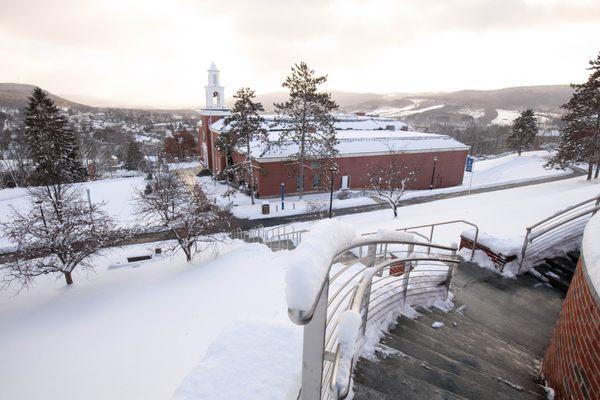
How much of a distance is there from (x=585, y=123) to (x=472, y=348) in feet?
106

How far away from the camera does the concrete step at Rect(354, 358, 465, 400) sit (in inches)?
122

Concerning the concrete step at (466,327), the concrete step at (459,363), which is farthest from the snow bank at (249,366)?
the concrete step at (466,327)

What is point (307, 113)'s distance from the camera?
80.6ft

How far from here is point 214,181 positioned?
34406 millimetres

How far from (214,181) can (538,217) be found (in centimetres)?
2839

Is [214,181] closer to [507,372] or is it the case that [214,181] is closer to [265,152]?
[265,152]

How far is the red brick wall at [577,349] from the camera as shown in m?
2.99

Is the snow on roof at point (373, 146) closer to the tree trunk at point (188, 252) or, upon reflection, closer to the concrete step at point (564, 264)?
the tree trunk at point (188, 252)

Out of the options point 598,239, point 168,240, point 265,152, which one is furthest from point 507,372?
point 265,152

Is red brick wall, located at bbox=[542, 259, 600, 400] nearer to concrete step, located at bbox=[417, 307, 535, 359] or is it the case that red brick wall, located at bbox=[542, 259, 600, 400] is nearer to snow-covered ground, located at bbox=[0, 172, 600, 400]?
concrete step, located at bbox=[417, 307, 535, 359]

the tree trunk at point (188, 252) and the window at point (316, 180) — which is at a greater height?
the window at point (316, 180)

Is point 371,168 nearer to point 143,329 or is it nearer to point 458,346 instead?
point 143,329

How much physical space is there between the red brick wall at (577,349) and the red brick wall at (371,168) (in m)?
23.1

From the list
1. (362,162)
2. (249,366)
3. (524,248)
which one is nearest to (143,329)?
(249,366)
